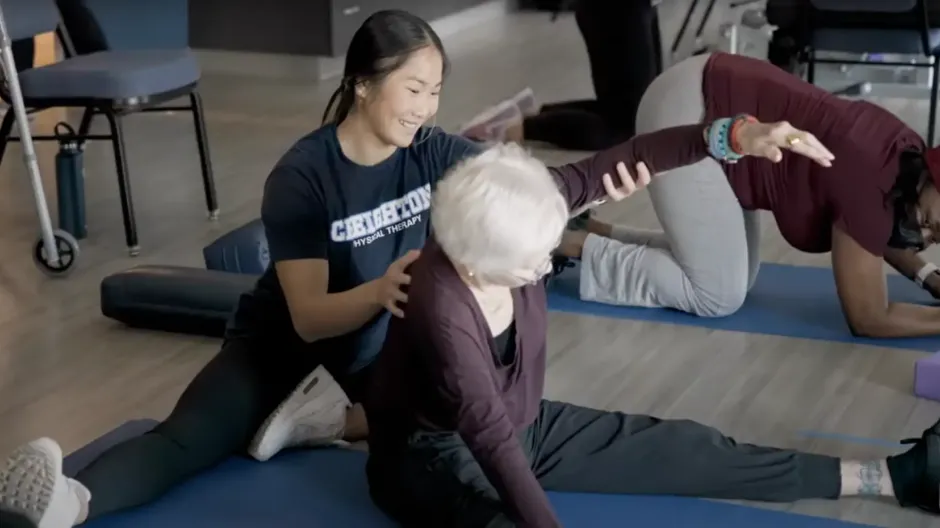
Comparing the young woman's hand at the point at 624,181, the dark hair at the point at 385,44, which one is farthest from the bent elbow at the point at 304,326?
the young woman's hand at the point at 624,181

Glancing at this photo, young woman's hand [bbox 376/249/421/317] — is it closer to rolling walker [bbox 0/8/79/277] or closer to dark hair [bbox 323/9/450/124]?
dark hair [bbox 323/9/450/124]

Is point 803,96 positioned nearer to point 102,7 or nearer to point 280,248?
point 280,248

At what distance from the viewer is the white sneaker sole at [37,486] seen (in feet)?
6.11

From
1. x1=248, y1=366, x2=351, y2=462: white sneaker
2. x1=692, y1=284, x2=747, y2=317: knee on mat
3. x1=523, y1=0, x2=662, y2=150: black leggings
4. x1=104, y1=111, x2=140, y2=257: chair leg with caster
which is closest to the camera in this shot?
x1=248, y1=366, x2=351, y2=462: white sneaker

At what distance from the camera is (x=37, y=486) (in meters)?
1.88

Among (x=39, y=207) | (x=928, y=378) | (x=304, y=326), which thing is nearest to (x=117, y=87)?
(x=39, y=207)

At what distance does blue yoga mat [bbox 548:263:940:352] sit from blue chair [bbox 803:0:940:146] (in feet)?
4.65

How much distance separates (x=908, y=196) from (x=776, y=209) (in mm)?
348

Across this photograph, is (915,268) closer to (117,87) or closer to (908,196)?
(908,196)

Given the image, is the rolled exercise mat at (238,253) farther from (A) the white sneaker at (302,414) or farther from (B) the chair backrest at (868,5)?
(B) the chair backrest at (868,5)

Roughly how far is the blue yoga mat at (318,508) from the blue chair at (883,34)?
9.15 feet

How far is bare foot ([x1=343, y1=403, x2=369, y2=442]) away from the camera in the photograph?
2.46 meters

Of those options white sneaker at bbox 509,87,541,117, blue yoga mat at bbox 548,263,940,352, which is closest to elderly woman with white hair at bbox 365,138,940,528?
blue yoga mat at bbox 548,263,940,352

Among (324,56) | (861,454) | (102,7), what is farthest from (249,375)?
(324,56)
